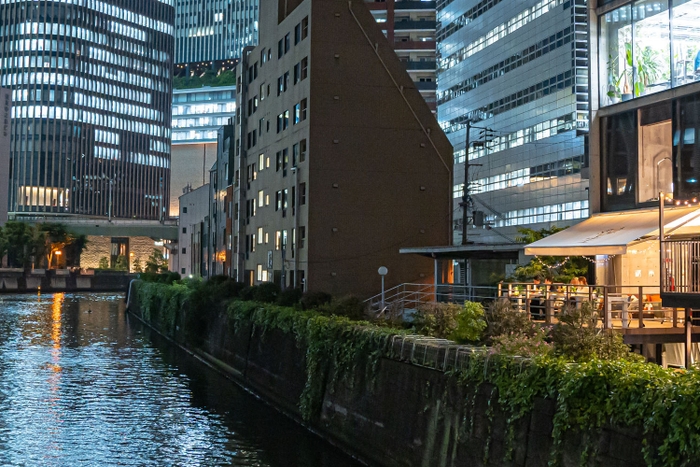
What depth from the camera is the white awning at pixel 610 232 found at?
79.3 feet

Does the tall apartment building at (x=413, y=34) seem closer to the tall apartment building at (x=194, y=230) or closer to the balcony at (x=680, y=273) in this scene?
the tall apartment building at (x=194, y=230)

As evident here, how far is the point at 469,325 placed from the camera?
24.0 meters

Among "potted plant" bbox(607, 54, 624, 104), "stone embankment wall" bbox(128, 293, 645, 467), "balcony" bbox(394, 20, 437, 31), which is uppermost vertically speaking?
"balcony" bbox(394, 20, 437, 31)

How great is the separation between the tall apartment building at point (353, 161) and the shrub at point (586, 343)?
115 feet

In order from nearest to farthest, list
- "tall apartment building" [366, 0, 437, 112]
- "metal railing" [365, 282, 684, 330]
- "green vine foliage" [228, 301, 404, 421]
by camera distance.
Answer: "metal railing" [365, 282, 684, 330], "green vine foliage" [228, 301, 404, 421], "tall apartment building" [366, 0, 437, 112]

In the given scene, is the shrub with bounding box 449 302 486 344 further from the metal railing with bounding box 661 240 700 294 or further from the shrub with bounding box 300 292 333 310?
the shrub with bounding box 300 292 333 310

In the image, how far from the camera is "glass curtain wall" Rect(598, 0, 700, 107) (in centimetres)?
2606

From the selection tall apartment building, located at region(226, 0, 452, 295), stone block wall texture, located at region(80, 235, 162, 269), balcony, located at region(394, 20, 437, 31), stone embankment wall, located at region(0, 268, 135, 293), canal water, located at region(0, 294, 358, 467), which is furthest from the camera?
stone block wall texture, located at region(80, 235, 162, 269)

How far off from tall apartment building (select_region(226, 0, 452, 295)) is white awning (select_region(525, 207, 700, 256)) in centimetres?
2692

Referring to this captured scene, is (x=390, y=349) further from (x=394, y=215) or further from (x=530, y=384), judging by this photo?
(x=394, y=215)

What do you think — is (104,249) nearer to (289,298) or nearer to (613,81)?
(289,298)

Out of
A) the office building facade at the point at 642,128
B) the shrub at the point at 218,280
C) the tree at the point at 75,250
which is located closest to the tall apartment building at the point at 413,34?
the shrub at the point at 218,280

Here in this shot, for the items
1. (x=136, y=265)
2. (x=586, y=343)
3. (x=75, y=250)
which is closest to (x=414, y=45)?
(x=136, y=265)

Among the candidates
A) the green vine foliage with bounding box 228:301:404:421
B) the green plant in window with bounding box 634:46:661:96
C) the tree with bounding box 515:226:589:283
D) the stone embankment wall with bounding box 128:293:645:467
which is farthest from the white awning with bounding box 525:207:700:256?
the stone embankment wall with bounding box 128:293:645:467
